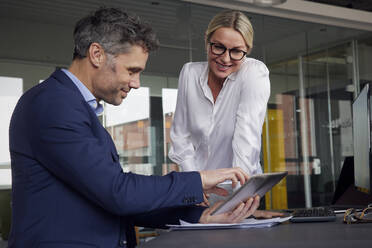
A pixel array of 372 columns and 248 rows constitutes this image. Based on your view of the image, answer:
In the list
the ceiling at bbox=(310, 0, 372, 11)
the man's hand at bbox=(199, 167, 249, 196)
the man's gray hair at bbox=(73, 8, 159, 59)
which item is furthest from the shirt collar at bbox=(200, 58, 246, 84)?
the ceiling at bbox=(310, 0, 372, 11)

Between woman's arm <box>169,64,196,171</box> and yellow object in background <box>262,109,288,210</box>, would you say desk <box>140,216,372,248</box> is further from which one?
yellow object in background <box>262,109,288,210</box>

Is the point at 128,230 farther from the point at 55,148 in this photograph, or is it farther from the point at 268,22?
the point at 268,22

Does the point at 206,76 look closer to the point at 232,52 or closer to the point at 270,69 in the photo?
the point at 232,52

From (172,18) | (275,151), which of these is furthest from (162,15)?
(275,151)

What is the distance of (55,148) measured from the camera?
122 cm

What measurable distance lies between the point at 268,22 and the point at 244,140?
568cm

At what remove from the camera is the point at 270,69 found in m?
7.56

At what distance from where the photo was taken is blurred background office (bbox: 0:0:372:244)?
230 inches

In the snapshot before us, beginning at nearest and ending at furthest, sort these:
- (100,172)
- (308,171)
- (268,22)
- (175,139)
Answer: (100,172) < (175,139) < (268,22) < (308,171)

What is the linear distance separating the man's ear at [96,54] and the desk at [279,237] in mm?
537

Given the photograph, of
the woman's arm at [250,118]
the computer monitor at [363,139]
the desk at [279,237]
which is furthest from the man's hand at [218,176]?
the woman's arm at [250,118]

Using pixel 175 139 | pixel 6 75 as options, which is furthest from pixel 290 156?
pixel 175 139

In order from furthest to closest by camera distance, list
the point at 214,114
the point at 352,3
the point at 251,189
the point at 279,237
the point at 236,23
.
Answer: the point at 352,3, the point at 214,114, the point at 236,23, the point at 251,189, the point at 279,237

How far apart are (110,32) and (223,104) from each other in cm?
94
